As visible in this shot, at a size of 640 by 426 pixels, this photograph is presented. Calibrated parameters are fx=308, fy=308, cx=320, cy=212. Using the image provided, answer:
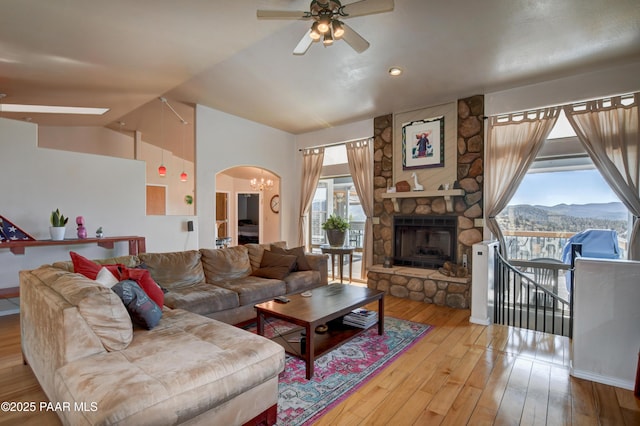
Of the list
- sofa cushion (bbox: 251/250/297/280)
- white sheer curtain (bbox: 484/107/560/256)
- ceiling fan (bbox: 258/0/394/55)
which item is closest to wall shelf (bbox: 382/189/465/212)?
white sheer curtain (bbox: 484/107/560/256)

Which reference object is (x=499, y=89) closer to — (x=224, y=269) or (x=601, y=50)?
(x=601, y=50)

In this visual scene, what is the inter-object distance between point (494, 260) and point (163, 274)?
4.08 metres

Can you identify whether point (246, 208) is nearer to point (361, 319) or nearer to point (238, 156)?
point (238, 156)

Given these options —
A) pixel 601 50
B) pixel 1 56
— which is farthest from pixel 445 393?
pixel 1 56

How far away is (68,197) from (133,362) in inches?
→ 146

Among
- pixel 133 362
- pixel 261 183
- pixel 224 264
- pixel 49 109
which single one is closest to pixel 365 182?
pixel 224 264

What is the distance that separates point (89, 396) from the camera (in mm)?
1399

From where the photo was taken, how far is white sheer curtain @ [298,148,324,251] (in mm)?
6582

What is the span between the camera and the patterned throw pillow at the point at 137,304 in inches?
85.7

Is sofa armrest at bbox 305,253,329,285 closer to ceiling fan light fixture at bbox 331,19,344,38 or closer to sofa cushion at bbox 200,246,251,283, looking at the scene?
sofa cushion at bbox 200,246,251,283

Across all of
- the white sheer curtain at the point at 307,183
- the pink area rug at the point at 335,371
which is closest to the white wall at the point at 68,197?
the white sheer curtain at the point at 307,183

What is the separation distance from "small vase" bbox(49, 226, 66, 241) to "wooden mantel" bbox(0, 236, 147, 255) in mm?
80

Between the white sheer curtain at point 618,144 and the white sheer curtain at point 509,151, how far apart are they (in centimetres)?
40

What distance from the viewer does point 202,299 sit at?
3141 millimetres
